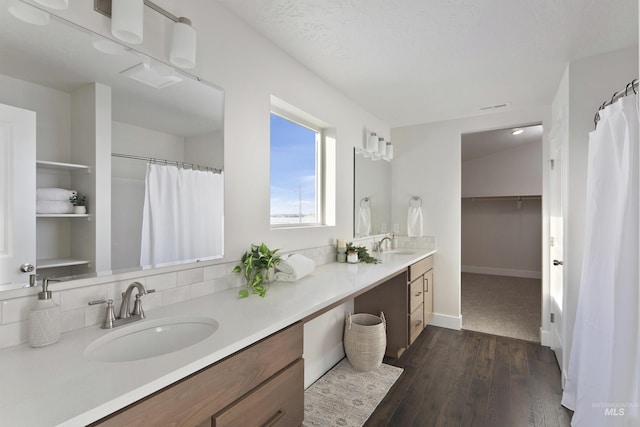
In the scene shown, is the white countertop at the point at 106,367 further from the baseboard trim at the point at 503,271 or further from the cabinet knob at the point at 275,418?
the baseboard trim at the point at 503,271

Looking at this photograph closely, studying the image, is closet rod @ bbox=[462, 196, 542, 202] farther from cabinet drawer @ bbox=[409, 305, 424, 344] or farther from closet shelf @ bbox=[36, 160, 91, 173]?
closet shelf @ bbox=[36, 160, 91, 173]

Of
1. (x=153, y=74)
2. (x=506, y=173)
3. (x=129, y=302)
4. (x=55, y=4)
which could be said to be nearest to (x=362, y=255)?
(x=129, y=302)

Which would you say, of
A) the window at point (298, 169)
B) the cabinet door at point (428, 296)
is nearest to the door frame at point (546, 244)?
the cabinet door at point (428, 296)

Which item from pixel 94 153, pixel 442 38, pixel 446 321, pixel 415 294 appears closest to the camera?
pixel 94 153

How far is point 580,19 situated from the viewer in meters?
1.74

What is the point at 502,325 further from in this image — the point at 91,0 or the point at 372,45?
the point at 91,0

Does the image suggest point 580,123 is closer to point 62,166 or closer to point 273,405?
point 273,405

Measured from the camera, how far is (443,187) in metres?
3.58

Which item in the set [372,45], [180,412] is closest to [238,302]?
[180,412]

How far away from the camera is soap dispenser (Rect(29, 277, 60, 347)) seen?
96cm

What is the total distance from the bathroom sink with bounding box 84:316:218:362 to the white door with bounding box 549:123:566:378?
2.70 m

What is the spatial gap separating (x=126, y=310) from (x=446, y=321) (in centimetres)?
327

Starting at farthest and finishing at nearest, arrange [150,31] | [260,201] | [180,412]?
1. [260,201]
2. [150,31]
3. [180,412]

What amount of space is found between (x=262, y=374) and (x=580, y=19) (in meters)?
2.41
